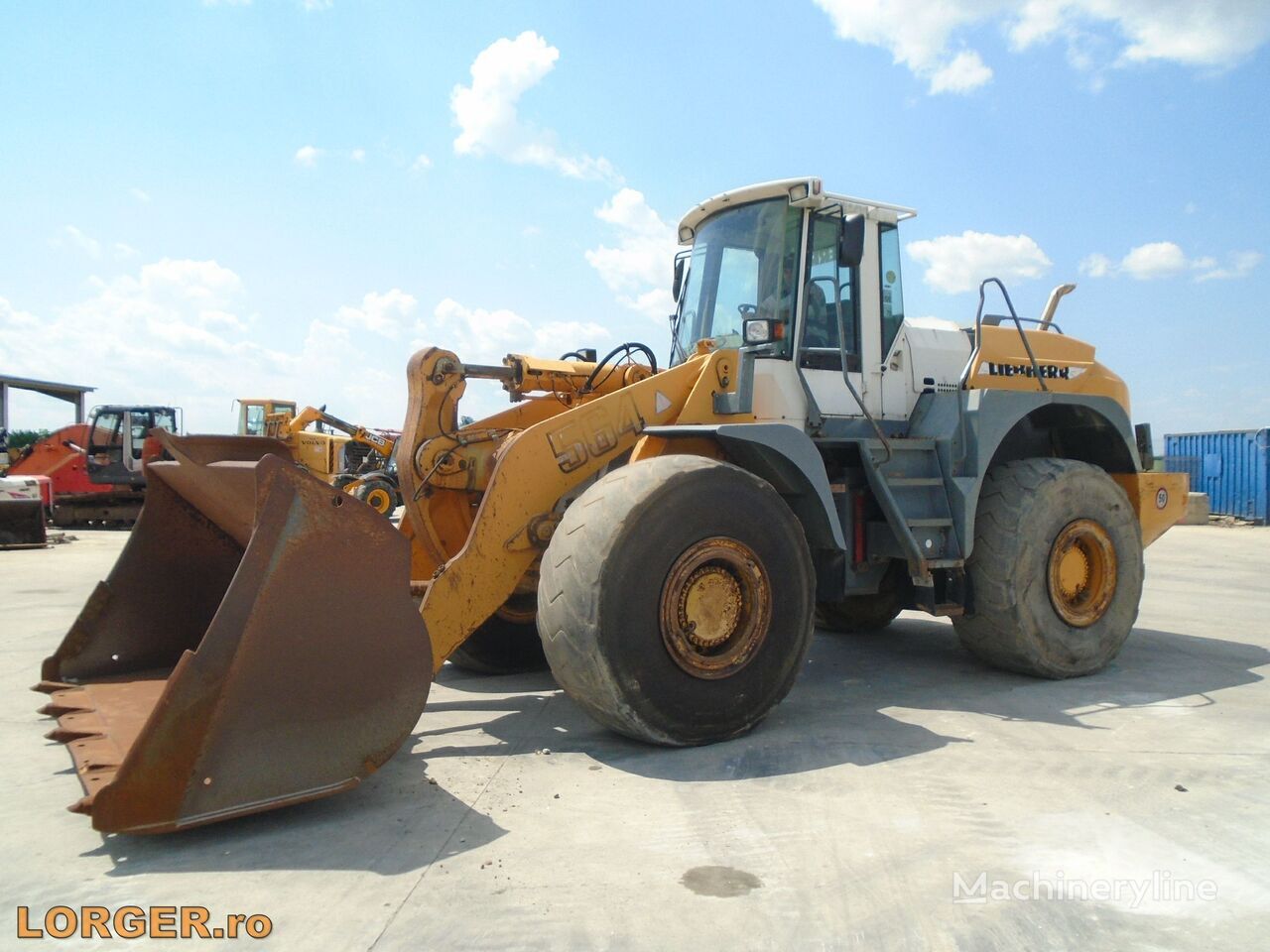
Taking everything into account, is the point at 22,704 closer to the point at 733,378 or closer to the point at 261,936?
the point at 261,936

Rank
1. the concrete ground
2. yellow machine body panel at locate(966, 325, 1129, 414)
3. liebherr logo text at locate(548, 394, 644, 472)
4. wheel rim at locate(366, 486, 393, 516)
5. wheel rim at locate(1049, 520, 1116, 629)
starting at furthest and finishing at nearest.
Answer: wheel rim at locate(366, 486, 393, 516)
yellow machine body panel at locate(966, 325, 1129, 414)
wheel rim at locate(1049, 520, 1116, 629)
liebherr logo text at locate(548, 394, 644, 472)
the concrete ground

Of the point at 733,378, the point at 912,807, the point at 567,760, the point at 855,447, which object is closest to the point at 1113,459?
the point at 855,447

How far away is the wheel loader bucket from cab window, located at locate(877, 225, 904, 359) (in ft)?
12.6

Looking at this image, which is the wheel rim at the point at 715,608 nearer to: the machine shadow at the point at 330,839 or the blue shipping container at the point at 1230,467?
the machine shadow at the point at 330,839

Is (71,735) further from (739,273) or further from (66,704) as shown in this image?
(739,273)

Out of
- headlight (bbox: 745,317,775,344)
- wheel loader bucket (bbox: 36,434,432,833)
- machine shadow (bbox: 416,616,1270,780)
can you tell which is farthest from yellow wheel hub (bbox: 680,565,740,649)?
headlight (bbox: 745,317,775,344)

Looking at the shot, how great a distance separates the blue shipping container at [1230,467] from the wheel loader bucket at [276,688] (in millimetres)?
25134

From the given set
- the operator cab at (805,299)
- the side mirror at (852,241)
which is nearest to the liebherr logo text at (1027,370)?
the operator cab at (805,299)

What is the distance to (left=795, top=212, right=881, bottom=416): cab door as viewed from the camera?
5836 millimetres

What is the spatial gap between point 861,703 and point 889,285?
9.24 feet

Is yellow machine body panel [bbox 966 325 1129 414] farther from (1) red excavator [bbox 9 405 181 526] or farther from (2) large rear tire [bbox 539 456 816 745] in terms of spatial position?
(1) red excavator [bbox 9 405 181 526]

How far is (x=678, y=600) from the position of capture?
14.5ft

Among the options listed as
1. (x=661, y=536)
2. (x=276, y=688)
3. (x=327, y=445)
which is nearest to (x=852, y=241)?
(x=661, y=536)

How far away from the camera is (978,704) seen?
18.0 ft
